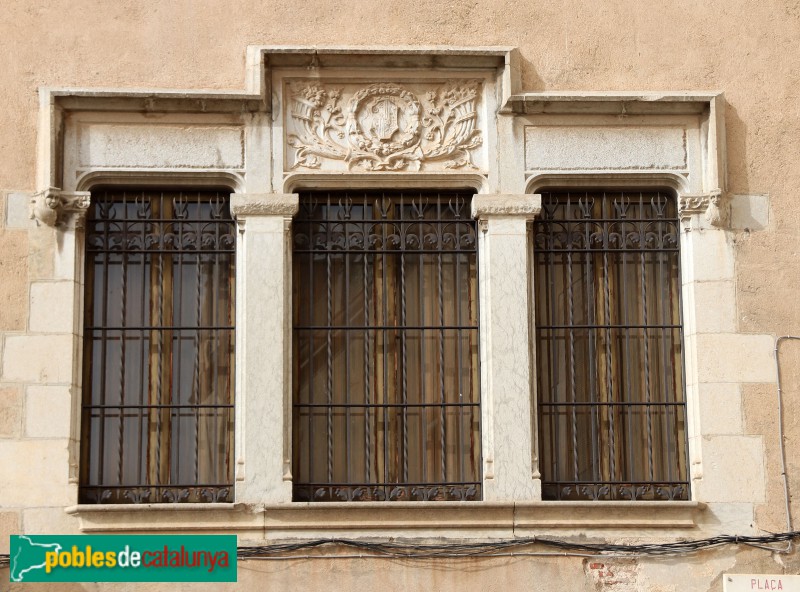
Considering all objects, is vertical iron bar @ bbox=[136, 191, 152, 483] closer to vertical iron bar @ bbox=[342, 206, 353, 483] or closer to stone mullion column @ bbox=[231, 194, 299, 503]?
stone mullion column @ bbox=[231, 194, 299, 503]

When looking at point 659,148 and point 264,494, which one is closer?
point 264,494

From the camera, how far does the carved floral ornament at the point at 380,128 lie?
10.5 metres

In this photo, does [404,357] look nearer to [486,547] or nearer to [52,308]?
[486,547]

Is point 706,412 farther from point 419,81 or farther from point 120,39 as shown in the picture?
point 120,39

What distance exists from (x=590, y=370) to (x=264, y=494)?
8.03ft

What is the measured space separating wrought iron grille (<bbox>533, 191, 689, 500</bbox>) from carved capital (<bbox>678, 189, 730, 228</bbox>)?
194 mm

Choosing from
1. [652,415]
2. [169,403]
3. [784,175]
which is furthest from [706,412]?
[169,403]

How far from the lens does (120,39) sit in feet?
34.4

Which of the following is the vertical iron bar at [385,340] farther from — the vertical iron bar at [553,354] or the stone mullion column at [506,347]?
the vertical iron bar at [553,354]

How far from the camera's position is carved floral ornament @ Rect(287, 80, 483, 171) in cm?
1047

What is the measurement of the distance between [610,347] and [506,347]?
80 cm

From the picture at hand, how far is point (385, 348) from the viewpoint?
1038 cm

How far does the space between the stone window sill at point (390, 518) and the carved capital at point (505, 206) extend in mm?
2031

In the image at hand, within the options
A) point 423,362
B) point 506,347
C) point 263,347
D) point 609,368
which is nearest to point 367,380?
point 423,362
